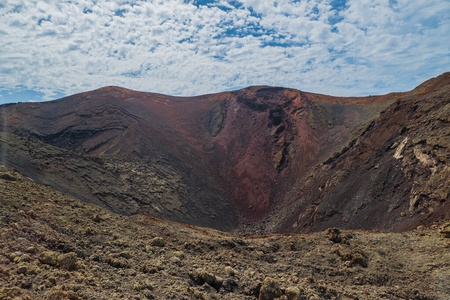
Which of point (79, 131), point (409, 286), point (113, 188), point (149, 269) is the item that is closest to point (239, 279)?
point (149, 269)

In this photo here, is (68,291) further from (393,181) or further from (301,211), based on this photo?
(301,211)

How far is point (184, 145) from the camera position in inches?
1409

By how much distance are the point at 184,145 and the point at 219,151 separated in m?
5.07

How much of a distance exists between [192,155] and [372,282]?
28.4 metres

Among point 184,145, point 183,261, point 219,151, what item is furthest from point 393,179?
point 184,145

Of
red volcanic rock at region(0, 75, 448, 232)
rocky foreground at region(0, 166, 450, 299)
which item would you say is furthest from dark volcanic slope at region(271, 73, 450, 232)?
rocky foreground at region(0, 166, 450, 299)

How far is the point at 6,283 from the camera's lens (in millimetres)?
4082

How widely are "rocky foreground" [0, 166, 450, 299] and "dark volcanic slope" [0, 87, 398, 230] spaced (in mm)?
8699

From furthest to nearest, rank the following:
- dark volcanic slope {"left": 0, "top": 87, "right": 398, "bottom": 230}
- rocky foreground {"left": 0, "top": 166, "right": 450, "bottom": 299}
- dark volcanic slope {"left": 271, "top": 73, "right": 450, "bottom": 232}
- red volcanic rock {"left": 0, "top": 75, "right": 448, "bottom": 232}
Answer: dark volcanic slope {"left": 0, "top": 87, "right": 398, "bottom": 230}, red volcanic rock {"left": 0, "top": 75, "right": 448, "bottom": 232}, dark volcanic slope {"left": 271, "top": 73, "right": 450, "bottom": 232}, rocky foreground {"left": 0, "top": 166, "right": 450, "bottom": 299}

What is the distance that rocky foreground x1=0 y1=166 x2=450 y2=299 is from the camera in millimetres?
4910

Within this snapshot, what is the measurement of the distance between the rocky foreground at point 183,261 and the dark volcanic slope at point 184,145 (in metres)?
8.70

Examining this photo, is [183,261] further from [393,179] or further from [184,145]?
[184,145]

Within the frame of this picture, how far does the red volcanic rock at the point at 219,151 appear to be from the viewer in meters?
18.3

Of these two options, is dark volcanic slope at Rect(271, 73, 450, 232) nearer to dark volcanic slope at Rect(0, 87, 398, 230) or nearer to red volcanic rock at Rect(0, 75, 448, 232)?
red volcanic rock at Rect(0, 75, 448, 232)
